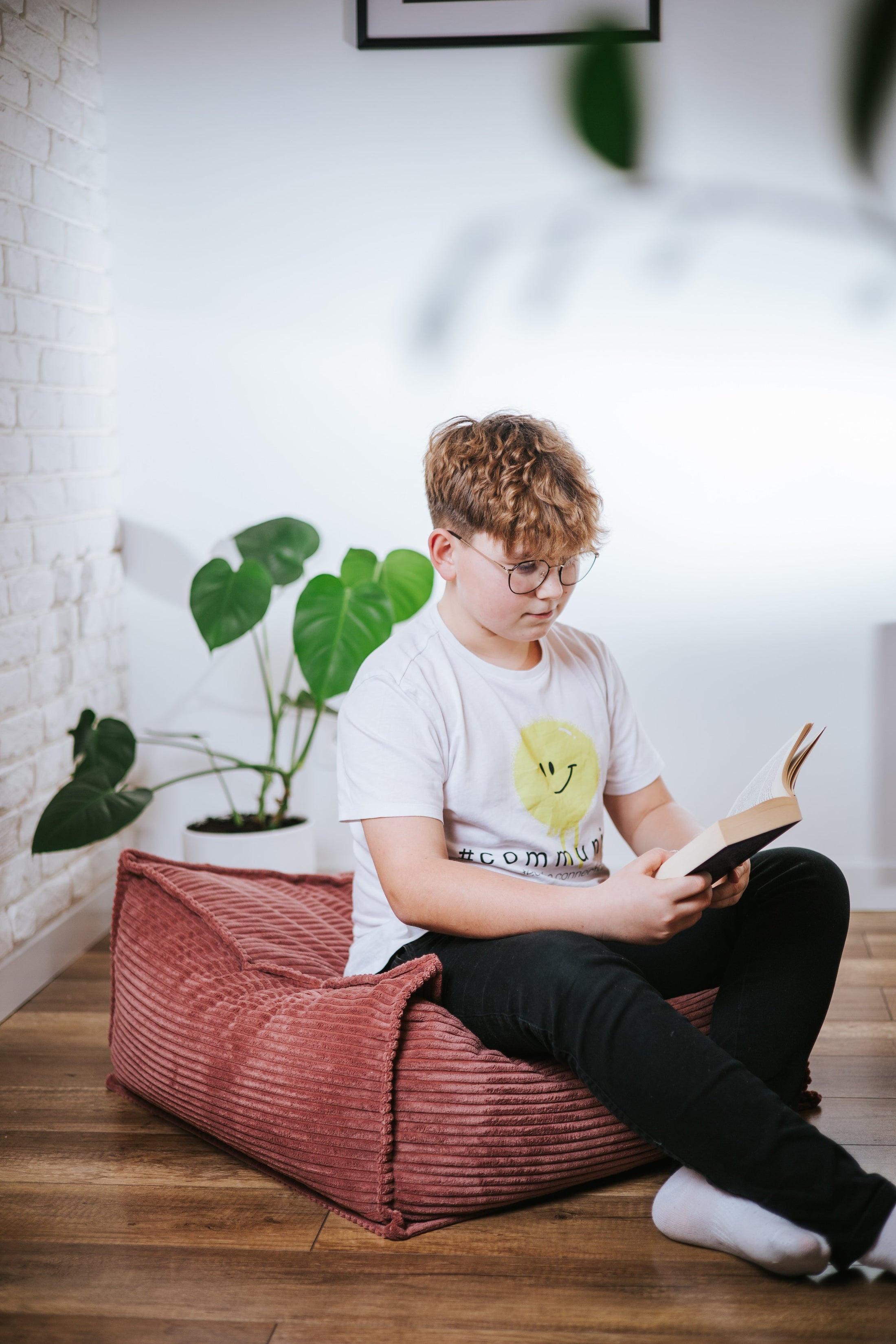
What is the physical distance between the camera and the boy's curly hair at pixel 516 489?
137cm

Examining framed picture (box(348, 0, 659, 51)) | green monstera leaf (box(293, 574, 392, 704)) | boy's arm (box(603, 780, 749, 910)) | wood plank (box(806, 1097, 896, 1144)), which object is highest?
framed picture (box(348, 0, 659, 51))

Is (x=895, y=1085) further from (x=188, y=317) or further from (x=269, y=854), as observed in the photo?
(x=188, y=317)

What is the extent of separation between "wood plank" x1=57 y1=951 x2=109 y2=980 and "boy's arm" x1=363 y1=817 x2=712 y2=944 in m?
1.04

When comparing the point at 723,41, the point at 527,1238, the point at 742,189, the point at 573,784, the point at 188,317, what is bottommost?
the point at 527,1238

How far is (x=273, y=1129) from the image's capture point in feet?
4.60

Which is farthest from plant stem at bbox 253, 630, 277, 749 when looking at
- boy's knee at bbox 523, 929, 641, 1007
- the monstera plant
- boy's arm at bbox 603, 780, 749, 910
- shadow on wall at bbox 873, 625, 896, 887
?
shadow on wall at bbox 873, 625, 896, 887

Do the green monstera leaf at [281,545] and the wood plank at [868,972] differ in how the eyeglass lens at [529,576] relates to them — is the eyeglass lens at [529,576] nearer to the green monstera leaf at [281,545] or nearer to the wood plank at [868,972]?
the green monstera leaf at [281,545]

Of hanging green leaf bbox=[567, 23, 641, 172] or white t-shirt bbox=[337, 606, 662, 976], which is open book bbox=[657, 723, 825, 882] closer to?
white t-shirt bbox=[337, 606, 662, 976]

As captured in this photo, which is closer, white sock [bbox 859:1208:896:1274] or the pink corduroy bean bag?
white sock [bbox 859:1208:896:1274]

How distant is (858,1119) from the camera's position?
1589mm

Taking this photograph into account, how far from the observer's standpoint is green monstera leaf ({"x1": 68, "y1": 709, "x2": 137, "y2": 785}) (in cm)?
207

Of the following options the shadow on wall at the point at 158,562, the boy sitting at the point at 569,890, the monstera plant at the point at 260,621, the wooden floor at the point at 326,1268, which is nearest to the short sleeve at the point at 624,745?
the boy sitting at the point at 569,890

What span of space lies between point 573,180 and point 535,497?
4.31ft

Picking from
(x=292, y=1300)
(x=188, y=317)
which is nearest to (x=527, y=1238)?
(x=292, y=1300)
